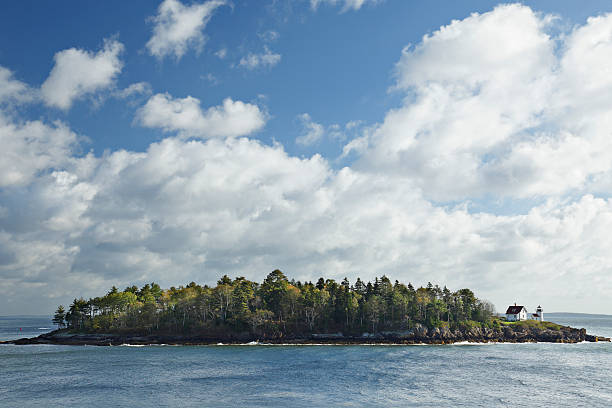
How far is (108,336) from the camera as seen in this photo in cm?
13488

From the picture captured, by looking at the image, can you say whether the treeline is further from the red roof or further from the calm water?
the calm water

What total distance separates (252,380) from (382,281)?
307 feet

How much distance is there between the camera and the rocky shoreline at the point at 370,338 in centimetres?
12769

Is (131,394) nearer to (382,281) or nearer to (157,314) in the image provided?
(157,314)

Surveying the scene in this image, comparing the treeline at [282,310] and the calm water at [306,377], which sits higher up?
the treeline at [282,310]

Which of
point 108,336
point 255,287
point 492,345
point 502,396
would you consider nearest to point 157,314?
point 108,336

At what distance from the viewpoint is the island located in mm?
131625

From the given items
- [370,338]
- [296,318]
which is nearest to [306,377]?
[370,338]

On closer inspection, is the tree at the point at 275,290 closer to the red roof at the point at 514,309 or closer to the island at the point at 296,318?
the island at the point at 296,318

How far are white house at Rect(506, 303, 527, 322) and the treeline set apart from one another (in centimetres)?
1614

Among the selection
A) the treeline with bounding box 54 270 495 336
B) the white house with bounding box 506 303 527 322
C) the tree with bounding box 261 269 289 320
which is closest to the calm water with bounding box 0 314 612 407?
the treeline with bounding box 54 270 495 336

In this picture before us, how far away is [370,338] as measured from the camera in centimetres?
13025

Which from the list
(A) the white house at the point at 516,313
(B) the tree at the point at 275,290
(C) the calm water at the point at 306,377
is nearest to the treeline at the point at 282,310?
(B) the tree at the point at 275,290

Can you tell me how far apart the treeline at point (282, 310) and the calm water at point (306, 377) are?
28.0 m
